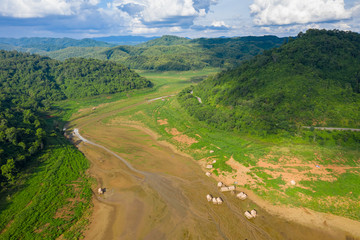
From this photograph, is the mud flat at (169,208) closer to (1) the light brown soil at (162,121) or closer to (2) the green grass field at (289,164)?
(2) the green grass field at (289,164)

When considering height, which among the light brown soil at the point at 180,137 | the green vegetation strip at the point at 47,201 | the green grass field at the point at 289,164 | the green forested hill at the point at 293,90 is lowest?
the light brown soil at the point at 180,137

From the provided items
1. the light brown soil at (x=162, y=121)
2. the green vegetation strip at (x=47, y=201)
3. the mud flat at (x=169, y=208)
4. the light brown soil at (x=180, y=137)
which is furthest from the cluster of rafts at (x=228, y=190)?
the light brown soil at (x=162, y=121)

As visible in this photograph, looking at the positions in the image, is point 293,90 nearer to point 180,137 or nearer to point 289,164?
point 289,164

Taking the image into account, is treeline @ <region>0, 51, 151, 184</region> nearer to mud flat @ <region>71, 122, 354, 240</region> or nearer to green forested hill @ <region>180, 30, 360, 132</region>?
mud flat @ <region>71, 122, 354, 240</region>

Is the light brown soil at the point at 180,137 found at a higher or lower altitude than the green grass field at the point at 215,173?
lower

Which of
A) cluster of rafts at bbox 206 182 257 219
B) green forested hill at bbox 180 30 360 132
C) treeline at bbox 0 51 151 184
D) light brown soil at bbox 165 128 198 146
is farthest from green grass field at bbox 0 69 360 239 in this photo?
treeline at bbox 0 51 151 184

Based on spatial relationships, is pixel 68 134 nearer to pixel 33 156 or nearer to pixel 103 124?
pixel 103 124
